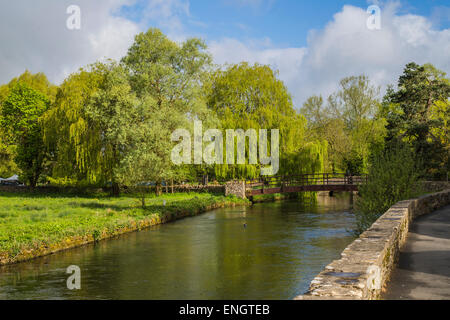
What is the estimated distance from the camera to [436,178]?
35406 mm

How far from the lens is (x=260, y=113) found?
1667 inches

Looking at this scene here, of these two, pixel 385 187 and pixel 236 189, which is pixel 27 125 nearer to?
pixel 236 189

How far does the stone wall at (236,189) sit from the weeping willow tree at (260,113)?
145 cm

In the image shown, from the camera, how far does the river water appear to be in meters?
12.6

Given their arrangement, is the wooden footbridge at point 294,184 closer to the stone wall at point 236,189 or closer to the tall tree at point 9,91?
the stone wall at point 236,189

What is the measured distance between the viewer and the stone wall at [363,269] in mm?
5633

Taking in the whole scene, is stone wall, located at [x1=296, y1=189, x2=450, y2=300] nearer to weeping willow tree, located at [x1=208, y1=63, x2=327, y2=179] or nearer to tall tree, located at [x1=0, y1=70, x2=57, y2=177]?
weeping willow tree, located at [x1=208, y1=63, x2=327, y2=179]

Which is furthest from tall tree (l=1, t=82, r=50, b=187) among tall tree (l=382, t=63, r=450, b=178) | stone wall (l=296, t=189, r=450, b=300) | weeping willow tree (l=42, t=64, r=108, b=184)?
stone wall (l=296, t=189, r=450, b=300)

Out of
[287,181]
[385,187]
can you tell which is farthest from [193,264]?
[287,181]

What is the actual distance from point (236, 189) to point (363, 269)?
111 ft

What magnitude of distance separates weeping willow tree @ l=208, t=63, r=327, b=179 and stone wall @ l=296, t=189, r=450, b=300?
1185 inches

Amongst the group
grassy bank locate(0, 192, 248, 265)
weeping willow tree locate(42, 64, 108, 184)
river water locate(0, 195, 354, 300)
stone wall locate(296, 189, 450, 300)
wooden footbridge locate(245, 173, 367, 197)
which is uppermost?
weeping willow tree locate(42, 64, 108, 184)
